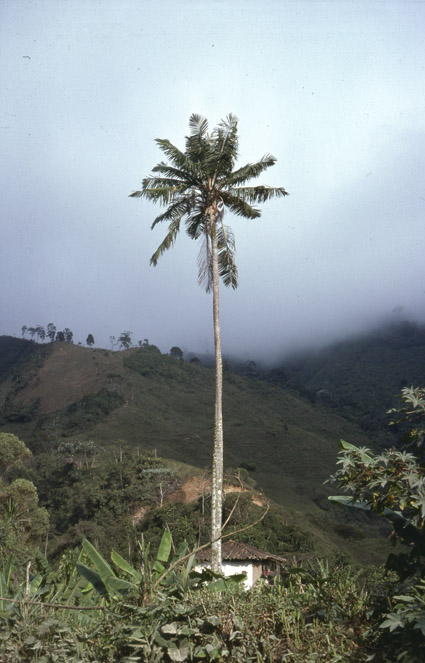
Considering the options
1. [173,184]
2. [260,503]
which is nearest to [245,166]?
[173,184]

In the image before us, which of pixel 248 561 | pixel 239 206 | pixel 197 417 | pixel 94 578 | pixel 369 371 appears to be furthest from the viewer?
pixel 369 371

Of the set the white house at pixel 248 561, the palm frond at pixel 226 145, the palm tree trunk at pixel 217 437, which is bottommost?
the white house at pixel 248 561

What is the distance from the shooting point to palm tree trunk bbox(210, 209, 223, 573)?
12000 mm

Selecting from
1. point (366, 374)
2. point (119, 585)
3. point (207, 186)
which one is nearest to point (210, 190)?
point (207, 186)

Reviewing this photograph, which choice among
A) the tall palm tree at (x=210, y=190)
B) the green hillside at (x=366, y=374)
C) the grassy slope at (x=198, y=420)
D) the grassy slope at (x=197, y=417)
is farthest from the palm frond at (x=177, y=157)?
the green hillside at (x=366, y=374)

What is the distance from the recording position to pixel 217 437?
529 inches

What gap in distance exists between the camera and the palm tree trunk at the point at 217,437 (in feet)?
39.4

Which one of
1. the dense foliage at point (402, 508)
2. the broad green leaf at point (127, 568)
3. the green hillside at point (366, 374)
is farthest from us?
the green hillside at point (366, 374)

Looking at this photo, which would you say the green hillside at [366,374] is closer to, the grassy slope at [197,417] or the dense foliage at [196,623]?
the grassy slope at [197,417]

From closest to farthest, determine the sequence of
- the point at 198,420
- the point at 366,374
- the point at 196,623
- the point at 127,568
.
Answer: the point at 196,623 < the point at 127,568 < the point at 198,420 < the point at 366,374

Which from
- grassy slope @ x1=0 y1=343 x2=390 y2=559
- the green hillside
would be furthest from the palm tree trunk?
the green hillside

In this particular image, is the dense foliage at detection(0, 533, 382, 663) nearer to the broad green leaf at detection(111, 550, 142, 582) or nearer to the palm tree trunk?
the broad green leaf at detection(111, 550, 142, 582)

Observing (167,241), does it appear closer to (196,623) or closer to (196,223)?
(196,223)

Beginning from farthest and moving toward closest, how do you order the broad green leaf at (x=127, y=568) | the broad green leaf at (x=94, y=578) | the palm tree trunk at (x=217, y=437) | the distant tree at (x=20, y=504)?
the distant tree at (x=20, y=504)
the palm tree trunk at (x=217, y=437)
the broad green leaf at (x=94, y=578)
the broad green leaf at (x=127, y=568)
